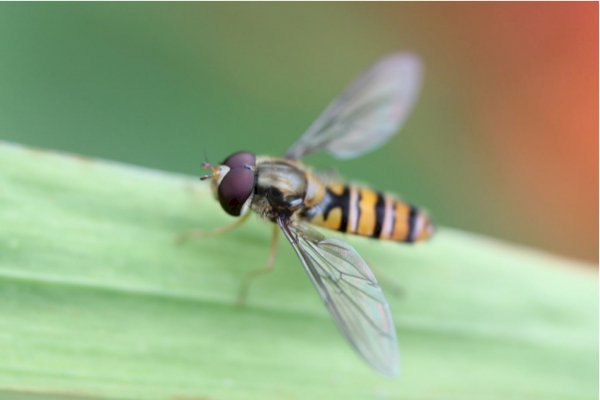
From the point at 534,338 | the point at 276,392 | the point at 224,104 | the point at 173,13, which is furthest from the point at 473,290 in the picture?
the point at 173,13

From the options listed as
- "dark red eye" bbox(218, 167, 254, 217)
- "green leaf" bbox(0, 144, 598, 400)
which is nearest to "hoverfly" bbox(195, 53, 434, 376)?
"dark red eye" bbox(218, 167, 254, 217)

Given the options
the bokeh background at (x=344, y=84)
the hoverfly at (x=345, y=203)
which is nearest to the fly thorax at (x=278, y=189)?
the hoverfly at (x=345, y=203)

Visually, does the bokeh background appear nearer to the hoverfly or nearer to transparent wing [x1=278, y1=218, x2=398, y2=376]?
the hoverfly

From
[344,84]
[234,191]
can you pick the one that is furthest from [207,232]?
[344,84]

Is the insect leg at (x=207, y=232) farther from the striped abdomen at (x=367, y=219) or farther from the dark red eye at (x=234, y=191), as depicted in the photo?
the striped abdomen at (x=367, y=219)

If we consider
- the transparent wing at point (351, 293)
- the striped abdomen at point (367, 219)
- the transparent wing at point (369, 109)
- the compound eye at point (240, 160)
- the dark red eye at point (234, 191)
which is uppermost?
the transparent wing at point (369, 109)

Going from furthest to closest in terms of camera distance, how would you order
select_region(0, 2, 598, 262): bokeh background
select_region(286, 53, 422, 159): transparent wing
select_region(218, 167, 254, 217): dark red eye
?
select_region(0, 2, 598, 262): bokeh background → select_region(286, 53, 422, 159): transparent wing → select_region(218, 167, 254, 217): dark red eye

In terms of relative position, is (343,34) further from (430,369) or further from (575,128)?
(430,369)
